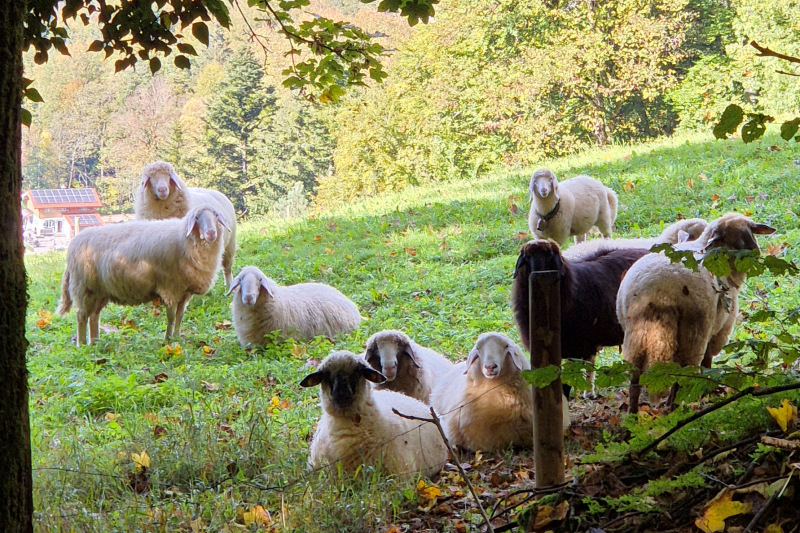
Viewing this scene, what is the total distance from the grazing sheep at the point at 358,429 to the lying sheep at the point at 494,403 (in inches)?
21.8

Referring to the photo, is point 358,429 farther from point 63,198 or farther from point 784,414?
point 63,198

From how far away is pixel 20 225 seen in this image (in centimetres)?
266

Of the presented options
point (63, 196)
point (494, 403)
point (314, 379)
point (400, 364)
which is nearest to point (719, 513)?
point (314, 379)

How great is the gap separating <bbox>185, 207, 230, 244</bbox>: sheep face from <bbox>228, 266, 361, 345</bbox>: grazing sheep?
26.8 inches

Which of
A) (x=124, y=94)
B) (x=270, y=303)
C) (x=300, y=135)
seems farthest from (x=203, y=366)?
(x=124, y=94)

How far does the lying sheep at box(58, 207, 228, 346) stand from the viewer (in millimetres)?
9445

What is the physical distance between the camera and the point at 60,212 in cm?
4878

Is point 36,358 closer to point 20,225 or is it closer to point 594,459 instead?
point 20,225

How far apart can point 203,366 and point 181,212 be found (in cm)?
402

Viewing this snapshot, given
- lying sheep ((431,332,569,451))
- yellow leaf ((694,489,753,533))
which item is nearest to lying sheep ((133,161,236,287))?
lying sheep ((431,332,569,451))

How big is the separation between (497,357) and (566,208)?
6301 millimetres

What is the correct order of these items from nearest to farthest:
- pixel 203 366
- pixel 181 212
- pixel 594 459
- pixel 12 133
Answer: pixel 12 133 < pixel 594 459 < pixel 203 366 < pixel 181 212

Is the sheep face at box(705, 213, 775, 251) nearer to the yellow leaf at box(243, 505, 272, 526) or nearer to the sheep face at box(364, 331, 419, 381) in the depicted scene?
the sheep face at box(364, 331, 419, 381)

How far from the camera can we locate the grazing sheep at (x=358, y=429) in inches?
188
